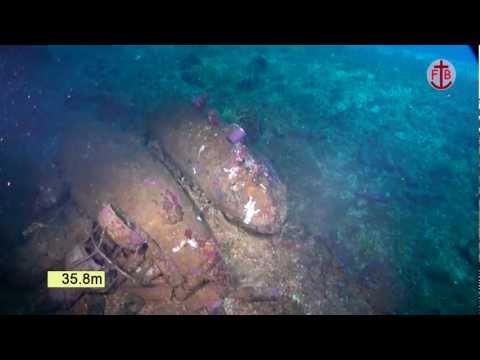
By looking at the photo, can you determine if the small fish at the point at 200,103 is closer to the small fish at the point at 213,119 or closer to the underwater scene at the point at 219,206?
the underwater scene at the point at 219,206

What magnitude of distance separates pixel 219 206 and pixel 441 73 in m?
5.94

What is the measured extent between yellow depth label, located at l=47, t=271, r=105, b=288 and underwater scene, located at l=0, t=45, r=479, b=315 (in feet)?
0.08

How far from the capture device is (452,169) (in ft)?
30.6

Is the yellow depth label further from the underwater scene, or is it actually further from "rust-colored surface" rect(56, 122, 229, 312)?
"rust-colored surface" rect(56, 122, 229, 312)

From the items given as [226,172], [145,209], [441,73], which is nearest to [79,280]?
[145,209]

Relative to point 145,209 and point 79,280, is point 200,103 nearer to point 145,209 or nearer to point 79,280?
point 145,209

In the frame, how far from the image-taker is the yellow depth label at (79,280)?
16.9ft

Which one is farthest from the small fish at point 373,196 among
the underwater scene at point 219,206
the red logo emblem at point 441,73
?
the red logo emblem at point 441,73

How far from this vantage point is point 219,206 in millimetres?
5965

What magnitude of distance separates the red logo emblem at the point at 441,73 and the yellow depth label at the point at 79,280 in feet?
25.3

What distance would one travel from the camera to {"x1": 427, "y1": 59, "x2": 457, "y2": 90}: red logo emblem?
6953mm

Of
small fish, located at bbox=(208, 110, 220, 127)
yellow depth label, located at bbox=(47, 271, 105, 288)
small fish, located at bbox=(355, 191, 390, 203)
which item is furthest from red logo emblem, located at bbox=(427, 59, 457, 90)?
yellow depth label, located at bbox=(47, 271, 105, 288)
